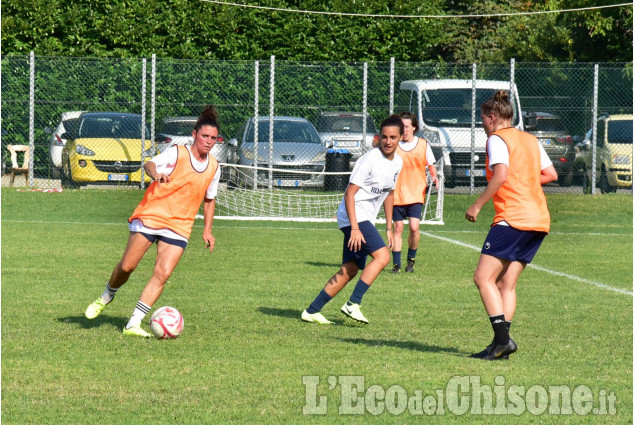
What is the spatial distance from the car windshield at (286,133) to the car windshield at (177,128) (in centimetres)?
146

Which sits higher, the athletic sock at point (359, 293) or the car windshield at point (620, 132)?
the car windshield at point (620, 132)

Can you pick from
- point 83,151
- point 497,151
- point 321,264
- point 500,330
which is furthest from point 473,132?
point 500,330

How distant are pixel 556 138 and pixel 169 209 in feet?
55.1

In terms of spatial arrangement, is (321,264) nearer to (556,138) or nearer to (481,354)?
(481,354)

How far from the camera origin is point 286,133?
72.6 feet

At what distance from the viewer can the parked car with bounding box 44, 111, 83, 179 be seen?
22.1 m

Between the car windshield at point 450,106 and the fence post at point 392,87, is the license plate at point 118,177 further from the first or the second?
the car windshield at point 450,106

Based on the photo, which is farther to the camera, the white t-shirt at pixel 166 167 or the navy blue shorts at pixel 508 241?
the white t-shirt at pixel 166 167

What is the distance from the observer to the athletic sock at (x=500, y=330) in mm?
6699

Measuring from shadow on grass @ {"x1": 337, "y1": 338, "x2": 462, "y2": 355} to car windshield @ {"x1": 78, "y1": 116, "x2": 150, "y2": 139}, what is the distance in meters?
15.2

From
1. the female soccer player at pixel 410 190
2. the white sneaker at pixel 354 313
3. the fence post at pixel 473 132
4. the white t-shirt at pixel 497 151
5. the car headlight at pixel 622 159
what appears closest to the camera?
the white t-shirt at pixel 497 151

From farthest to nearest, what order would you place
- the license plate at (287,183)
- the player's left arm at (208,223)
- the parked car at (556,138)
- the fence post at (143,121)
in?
the parked car at (556,138) → the fence post at (143,121) → the license plate at (287,183) → the player's left arm at (208,223)

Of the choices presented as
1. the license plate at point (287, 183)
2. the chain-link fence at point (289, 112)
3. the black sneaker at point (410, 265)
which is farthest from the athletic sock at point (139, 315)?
the chain-link fence at point (289, 112)

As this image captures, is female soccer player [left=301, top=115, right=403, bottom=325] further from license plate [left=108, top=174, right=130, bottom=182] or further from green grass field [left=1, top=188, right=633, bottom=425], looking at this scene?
license plate [left=108, top=174, right=130, bottom=182]
